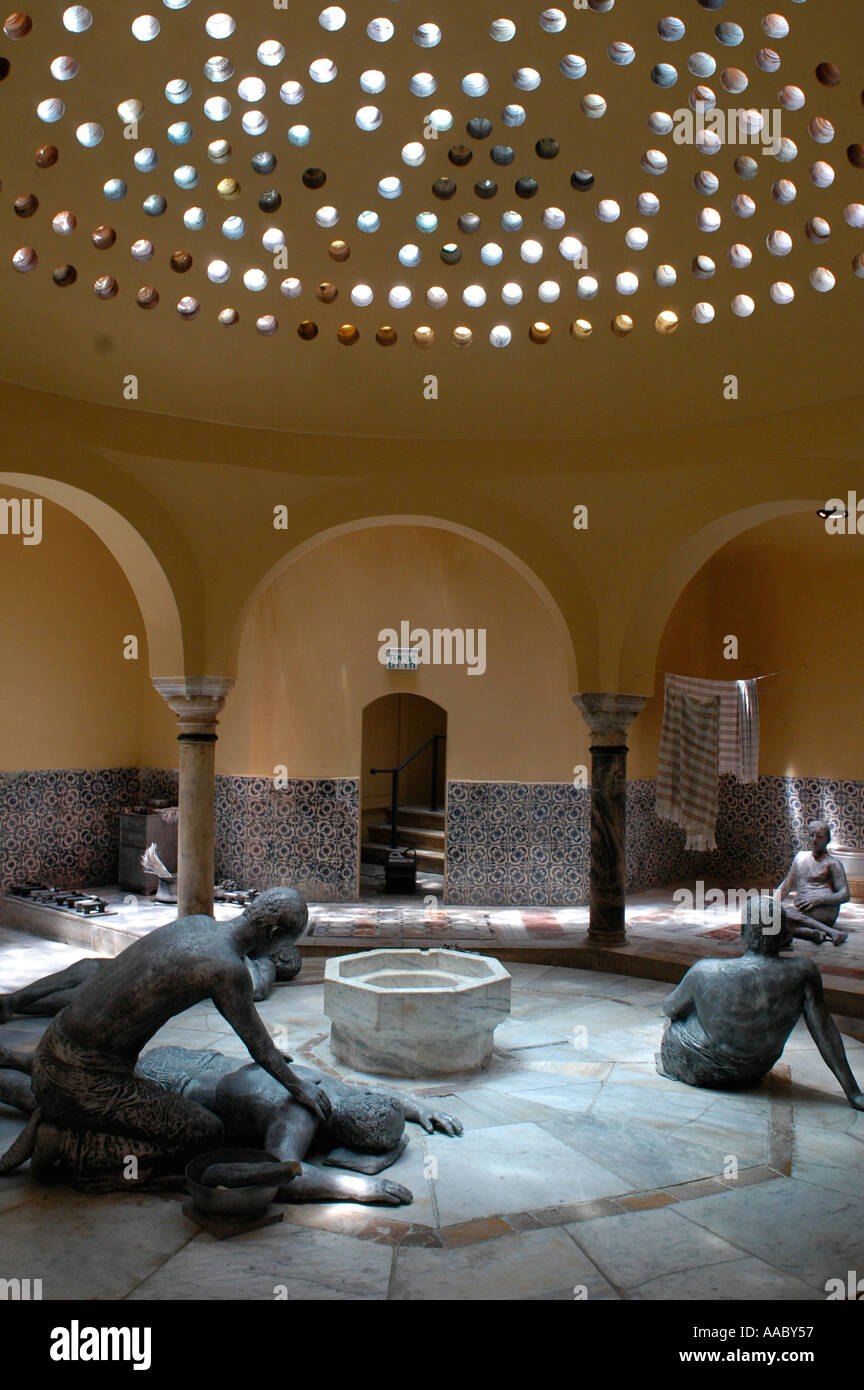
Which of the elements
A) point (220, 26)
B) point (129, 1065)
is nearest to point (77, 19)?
point (220, 26)

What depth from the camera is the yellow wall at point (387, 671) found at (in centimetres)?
1131

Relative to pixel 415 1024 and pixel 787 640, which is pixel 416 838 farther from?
pixel 415 1024

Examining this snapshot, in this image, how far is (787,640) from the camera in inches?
492

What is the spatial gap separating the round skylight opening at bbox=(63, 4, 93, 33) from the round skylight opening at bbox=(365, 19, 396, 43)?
5.03ft

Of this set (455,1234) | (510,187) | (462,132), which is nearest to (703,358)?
(510,187)

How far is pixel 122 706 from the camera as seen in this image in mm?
12070

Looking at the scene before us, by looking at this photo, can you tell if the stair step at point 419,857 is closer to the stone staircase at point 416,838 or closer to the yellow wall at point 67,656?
the stone staircase at point 416,838

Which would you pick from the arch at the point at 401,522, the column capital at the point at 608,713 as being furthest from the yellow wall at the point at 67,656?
the column capital at the point at 608,713

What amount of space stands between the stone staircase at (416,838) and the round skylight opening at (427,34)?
904cm

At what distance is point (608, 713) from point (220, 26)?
18.2ft

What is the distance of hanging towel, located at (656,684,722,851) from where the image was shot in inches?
415

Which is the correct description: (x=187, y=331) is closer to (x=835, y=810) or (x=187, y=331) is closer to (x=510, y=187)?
(x=510, y=187)

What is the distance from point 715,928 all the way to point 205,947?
6848mm

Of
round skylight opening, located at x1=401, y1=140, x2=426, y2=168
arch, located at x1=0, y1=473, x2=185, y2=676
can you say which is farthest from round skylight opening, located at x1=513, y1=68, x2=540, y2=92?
arch, located at x1=0, y1=473, x2=185, y2=676
